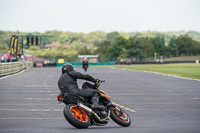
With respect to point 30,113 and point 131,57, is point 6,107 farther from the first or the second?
point 131,57

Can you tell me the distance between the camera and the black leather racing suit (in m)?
10.3

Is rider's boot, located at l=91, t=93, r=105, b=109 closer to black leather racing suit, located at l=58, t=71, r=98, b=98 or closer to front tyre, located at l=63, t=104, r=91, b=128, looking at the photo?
black leather racing suit, located at l=58, t=71, r=98, b=98

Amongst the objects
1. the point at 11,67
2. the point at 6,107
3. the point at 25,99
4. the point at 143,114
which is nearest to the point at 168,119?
the point at 143,114

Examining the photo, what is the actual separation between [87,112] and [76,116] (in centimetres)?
29

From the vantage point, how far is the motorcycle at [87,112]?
959 cm

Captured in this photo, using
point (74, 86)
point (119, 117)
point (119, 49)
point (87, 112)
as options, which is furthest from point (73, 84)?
point (119, 49)

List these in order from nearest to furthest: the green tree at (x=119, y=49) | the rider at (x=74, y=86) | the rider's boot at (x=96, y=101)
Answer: the rider's boot at (x=96, y=101) → the rider at (x=74, y=86) → the green tree at (x=119, y=49)

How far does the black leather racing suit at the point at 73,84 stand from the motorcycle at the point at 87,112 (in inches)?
4.7

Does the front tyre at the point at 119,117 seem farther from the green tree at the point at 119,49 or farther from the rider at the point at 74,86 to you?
the green tree at the point at 119,49

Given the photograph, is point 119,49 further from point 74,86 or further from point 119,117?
point 74,86

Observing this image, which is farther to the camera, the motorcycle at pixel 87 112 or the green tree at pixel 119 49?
the green tree at pixel 119 49

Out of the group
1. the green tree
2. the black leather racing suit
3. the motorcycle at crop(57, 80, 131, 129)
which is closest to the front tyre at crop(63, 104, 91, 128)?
the motorcycle at crop(57, 80, 131, 129)

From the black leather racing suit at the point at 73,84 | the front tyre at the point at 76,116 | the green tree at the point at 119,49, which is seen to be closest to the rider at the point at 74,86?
the black leather racing suit at the point at 73,84

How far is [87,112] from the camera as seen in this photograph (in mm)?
9930
